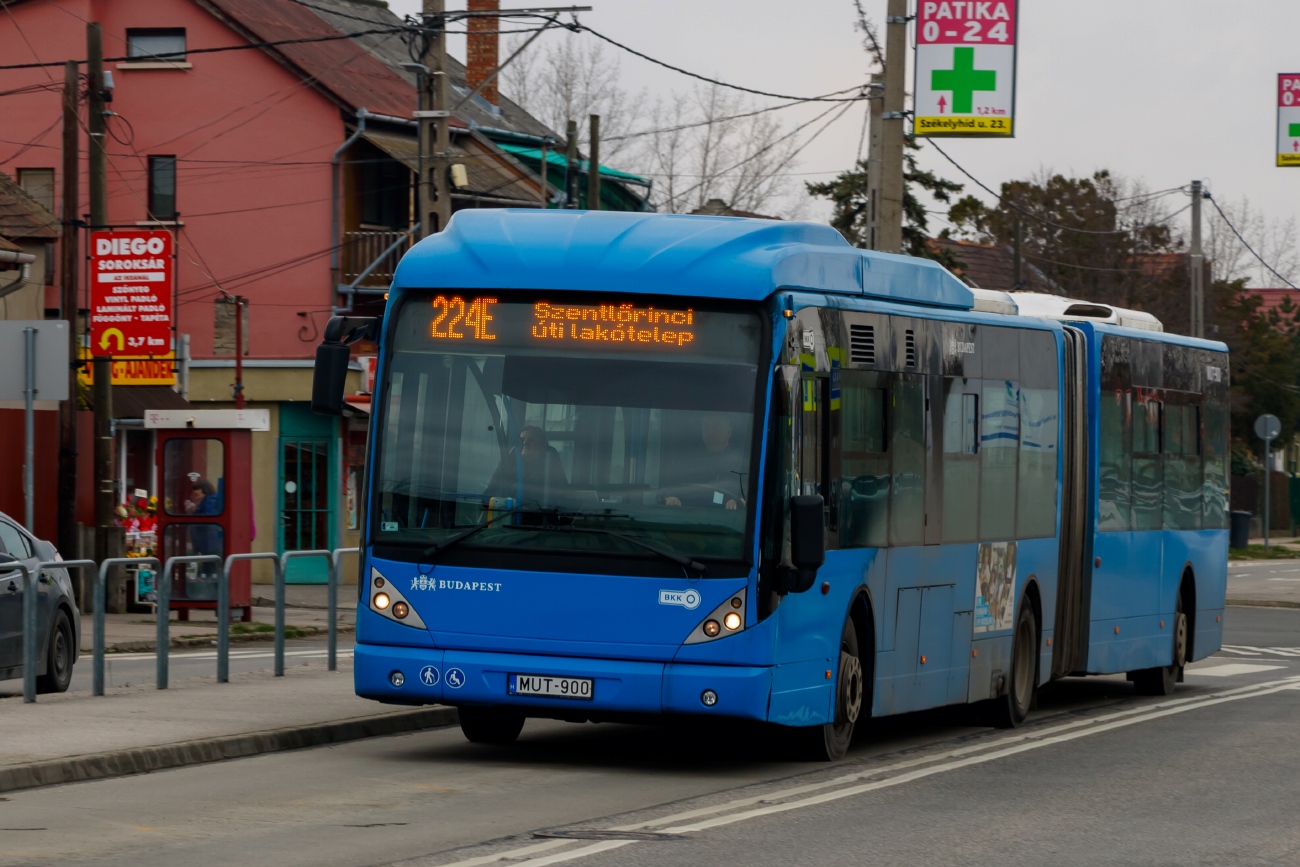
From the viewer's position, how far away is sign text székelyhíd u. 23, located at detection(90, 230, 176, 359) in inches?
1100

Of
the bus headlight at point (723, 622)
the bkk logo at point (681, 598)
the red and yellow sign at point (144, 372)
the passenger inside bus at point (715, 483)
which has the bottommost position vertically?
the bus headlight at point (723, 622)

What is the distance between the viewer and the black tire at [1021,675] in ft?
52.0

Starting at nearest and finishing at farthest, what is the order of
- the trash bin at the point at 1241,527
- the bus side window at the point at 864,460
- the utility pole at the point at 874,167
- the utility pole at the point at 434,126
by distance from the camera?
the bus side window at the point at 864,460
the utility pole at the point at 874,167
the utility pole at the point at 434,126
the trash bin at the point at 1241,527

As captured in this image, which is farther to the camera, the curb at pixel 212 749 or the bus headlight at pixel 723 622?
the bus headlight at pixel 723 622

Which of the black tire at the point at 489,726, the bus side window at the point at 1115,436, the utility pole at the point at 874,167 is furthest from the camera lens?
the utility pole at the point at 874,167

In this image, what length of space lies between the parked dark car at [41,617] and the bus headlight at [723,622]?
5565 mm

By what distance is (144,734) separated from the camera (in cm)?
1270

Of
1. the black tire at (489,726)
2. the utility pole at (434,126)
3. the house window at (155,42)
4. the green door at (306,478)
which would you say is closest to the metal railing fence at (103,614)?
the black tire at (489,726)

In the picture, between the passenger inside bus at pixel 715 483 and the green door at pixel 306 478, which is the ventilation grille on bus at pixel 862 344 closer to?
the passenger inside bus at pixel 715 483

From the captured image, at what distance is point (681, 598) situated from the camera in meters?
11.6

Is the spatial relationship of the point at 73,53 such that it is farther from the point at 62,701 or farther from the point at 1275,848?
the point at 1275,848

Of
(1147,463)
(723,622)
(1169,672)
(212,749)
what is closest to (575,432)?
(723,622)

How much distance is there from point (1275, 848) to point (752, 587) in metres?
3.05

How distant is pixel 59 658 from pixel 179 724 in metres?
3.87
